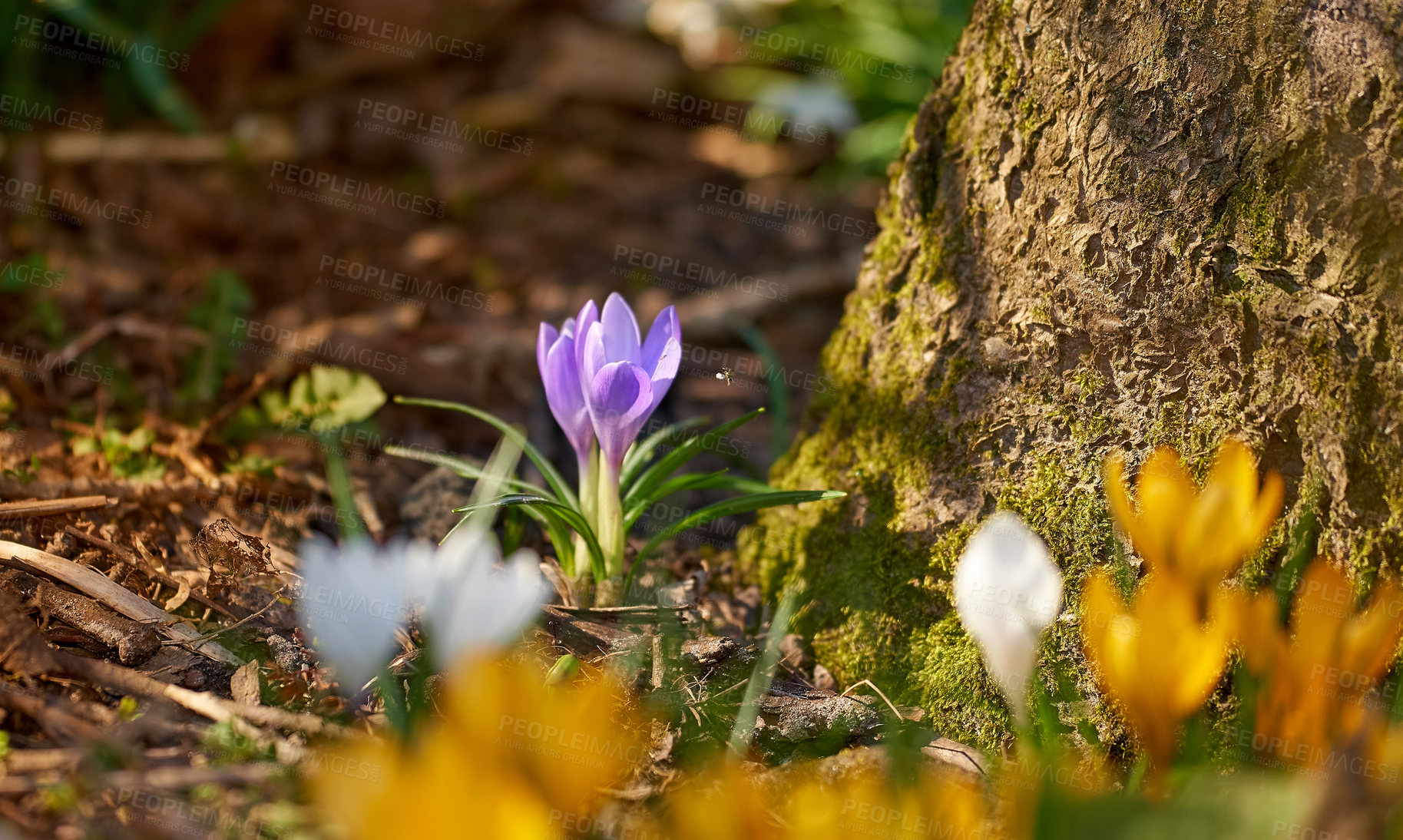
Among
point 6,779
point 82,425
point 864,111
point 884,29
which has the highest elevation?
point 884,29

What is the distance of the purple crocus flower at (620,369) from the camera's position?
143cm

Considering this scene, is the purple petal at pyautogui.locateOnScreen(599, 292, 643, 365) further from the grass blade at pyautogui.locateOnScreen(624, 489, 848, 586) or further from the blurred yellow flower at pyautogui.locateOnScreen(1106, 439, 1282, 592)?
the blurred yellow flower at pyautogui.locateOnScreen(1106, 439, 1282, 592)

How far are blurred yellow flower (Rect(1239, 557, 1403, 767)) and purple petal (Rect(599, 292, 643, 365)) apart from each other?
0.93 metres

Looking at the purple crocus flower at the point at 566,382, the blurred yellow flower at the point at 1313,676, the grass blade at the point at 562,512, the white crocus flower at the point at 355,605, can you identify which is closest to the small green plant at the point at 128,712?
the white crocus flower at the point at 355,605

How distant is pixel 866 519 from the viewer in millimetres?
1731

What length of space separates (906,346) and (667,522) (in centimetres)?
67

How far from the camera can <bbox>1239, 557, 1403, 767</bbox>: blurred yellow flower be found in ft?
3.50

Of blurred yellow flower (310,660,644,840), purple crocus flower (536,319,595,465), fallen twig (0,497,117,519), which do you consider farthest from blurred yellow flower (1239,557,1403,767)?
fallen twig (0,497,117,519)

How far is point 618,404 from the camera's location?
1.45 m

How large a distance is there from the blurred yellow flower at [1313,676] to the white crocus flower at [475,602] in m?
0.87

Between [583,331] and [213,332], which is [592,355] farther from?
[213,332]

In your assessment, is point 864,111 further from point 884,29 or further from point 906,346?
point 906,346

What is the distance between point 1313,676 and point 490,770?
0.90 m

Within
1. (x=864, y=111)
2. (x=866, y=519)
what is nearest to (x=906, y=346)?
(x=866, y=519)
